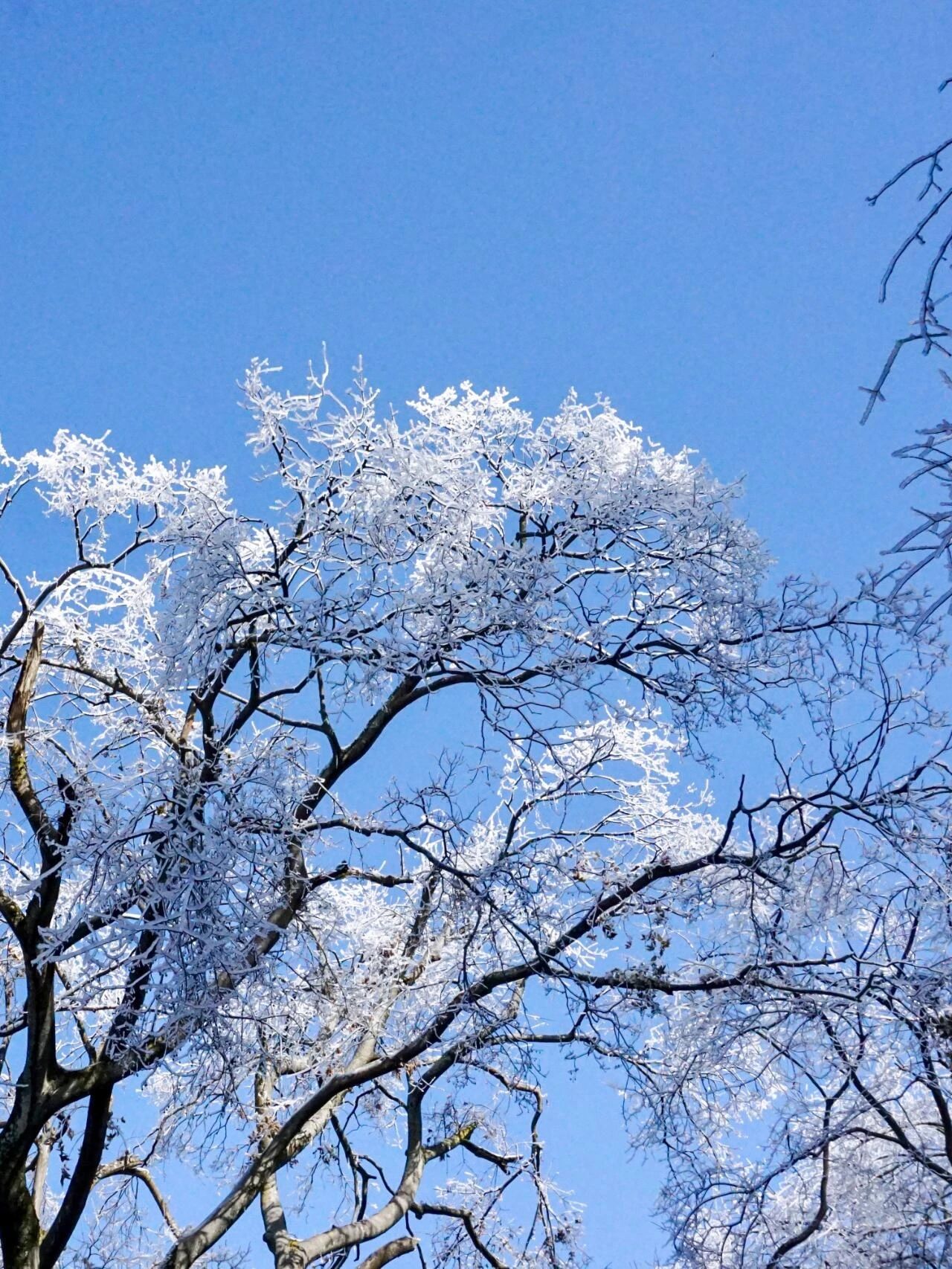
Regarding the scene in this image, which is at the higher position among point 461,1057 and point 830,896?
point 830,896

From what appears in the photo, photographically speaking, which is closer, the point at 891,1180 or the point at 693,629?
the point at 693,629

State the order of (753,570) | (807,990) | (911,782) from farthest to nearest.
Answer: (753,570) → (911,782) → (807,990)

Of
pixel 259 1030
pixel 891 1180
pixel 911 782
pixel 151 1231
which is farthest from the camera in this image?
pixel 151 1231

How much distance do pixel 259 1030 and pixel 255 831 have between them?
129cm

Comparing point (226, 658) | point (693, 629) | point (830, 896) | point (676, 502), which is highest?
point (676, 502)

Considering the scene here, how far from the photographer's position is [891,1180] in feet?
27.2

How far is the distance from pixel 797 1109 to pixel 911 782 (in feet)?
7.28

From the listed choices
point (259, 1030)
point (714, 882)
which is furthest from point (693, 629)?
point (259, 1030)

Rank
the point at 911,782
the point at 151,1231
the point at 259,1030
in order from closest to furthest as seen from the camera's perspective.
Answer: the point at 911,782
the point at 259,1030
the point at 151,1231

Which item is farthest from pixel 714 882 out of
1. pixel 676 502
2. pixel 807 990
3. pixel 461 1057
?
pixel 676 502

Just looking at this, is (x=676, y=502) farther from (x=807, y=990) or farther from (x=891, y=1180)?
(x=891, y=1180)

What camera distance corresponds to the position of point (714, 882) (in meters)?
6.96

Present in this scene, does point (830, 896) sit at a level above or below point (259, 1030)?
above

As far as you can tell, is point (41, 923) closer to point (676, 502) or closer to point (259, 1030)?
point (259, 1030)
